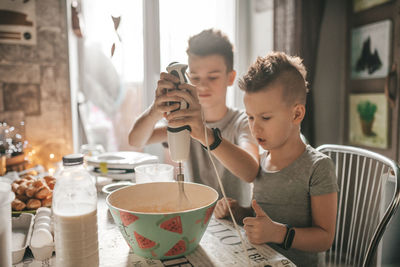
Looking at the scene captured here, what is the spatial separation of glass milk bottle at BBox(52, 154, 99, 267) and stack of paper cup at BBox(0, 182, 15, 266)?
8cm

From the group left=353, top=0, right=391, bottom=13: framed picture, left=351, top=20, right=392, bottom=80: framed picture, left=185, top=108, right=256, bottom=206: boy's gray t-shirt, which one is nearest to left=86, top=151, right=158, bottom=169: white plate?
left=185, top=108, right=256, bottom=206: boy's gray t-shirt

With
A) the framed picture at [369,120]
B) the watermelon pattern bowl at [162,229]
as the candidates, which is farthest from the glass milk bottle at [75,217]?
the framed picture at [369,120]

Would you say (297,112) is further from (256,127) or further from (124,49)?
(124,49)

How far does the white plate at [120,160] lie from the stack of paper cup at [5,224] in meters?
0.79

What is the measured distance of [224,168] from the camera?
1339 millimetres

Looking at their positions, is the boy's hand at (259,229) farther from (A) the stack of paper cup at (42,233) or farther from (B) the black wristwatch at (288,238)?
(A) the stack of paper cup at (42,233)

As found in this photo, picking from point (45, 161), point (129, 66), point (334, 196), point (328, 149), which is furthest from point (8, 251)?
point (129, 66)

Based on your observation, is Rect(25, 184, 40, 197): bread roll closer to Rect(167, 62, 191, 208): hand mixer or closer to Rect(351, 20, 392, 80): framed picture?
Rect(167, 62, 191, 208): hand mixer

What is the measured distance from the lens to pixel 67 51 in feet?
5.92

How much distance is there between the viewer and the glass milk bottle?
577mm

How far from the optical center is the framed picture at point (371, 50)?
6.45 feet

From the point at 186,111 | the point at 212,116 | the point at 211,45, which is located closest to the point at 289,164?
the point at 186,111

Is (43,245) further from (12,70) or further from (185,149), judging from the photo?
(12,70)

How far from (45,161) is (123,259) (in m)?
1.36
